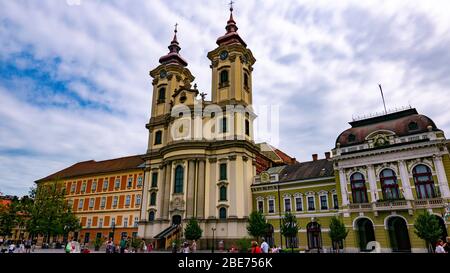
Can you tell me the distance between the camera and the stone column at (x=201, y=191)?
43141 mm

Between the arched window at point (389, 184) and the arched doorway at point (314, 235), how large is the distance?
9.26 metres

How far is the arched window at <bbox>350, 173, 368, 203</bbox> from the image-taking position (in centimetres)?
3486

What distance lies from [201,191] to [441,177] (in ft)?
95.0

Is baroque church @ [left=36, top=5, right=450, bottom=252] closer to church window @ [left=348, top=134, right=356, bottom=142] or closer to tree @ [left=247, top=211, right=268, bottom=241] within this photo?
church window @ [left=348, top=134, right=356, bottom=142]

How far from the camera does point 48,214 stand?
153ft

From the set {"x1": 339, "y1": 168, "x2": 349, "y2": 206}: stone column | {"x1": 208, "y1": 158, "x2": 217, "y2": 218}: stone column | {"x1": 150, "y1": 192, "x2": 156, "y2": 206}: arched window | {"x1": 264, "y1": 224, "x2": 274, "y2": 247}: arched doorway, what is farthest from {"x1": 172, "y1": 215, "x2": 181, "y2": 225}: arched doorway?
{"x1": 339, "y1": 168, "x2": 349, "y2": 206}: stone column

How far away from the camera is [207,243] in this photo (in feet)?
136

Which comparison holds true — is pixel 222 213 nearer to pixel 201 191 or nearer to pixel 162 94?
pixel 201 191

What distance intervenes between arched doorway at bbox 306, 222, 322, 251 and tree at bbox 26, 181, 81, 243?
122 feet

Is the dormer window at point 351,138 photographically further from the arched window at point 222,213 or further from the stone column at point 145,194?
the stone column at point 145,194

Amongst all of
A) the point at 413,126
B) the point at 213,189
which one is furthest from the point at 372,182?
the point at 213,189

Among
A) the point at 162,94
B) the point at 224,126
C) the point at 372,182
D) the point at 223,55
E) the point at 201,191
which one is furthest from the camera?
the point at 162,94

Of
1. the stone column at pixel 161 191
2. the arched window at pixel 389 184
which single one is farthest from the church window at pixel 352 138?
the stone column at pixel 161 191
